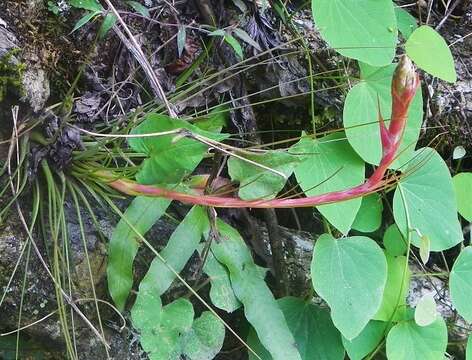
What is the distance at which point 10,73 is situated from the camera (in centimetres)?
97

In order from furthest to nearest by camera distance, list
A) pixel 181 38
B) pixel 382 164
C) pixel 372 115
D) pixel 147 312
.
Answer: pixel 181 38 < pixel 372 115 < pixel 147 312 < pixel 382 164

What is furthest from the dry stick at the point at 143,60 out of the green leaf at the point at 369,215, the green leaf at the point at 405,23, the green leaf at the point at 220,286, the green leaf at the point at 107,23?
the green leaf at the point at 405,23

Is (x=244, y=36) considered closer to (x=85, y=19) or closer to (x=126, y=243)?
(x=85, y=19)

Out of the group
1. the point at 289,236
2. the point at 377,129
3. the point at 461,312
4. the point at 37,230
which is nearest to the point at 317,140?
the point at 377,129

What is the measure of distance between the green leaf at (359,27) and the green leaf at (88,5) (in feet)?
1.17

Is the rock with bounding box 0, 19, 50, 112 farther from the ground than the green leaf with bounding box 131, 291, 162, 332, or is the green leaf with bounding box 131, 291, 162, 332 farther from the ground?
the rock with bounding box 0, 19, 50, 112

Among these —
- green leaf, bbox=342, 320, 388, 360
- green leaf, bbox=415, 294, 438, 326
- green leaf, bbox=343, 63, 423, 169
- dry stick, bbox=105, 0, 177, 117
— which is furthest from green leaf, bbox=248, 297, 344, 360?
dry stick, bbox=105, 0, 177, 117

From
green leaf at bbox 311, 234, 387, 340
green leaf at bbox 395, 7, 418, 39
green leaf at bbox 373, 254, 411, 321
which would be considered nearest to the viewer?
green leaf at bbox 311, 234, 387, 340

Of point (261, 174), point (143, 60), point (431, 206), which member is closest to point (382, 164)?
point (261, 174)

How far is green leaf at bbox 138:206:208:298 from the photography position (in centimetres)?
94

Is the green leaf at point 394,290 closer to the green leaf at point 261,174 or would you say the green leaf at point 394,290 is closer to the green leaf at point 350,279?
the green leaf at point 350,279

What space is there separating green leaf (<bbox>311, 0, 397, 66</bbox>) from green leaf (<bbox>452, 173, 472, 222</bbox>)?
0.30 m

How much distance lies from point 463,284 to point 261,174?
1.34 feet

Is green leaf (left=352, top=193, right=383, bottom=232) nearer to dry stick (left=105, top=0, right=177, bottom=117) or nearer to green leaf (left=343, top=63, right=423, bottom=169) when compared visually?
green leaf (left=343, top=63, right=423, bottom=169)
